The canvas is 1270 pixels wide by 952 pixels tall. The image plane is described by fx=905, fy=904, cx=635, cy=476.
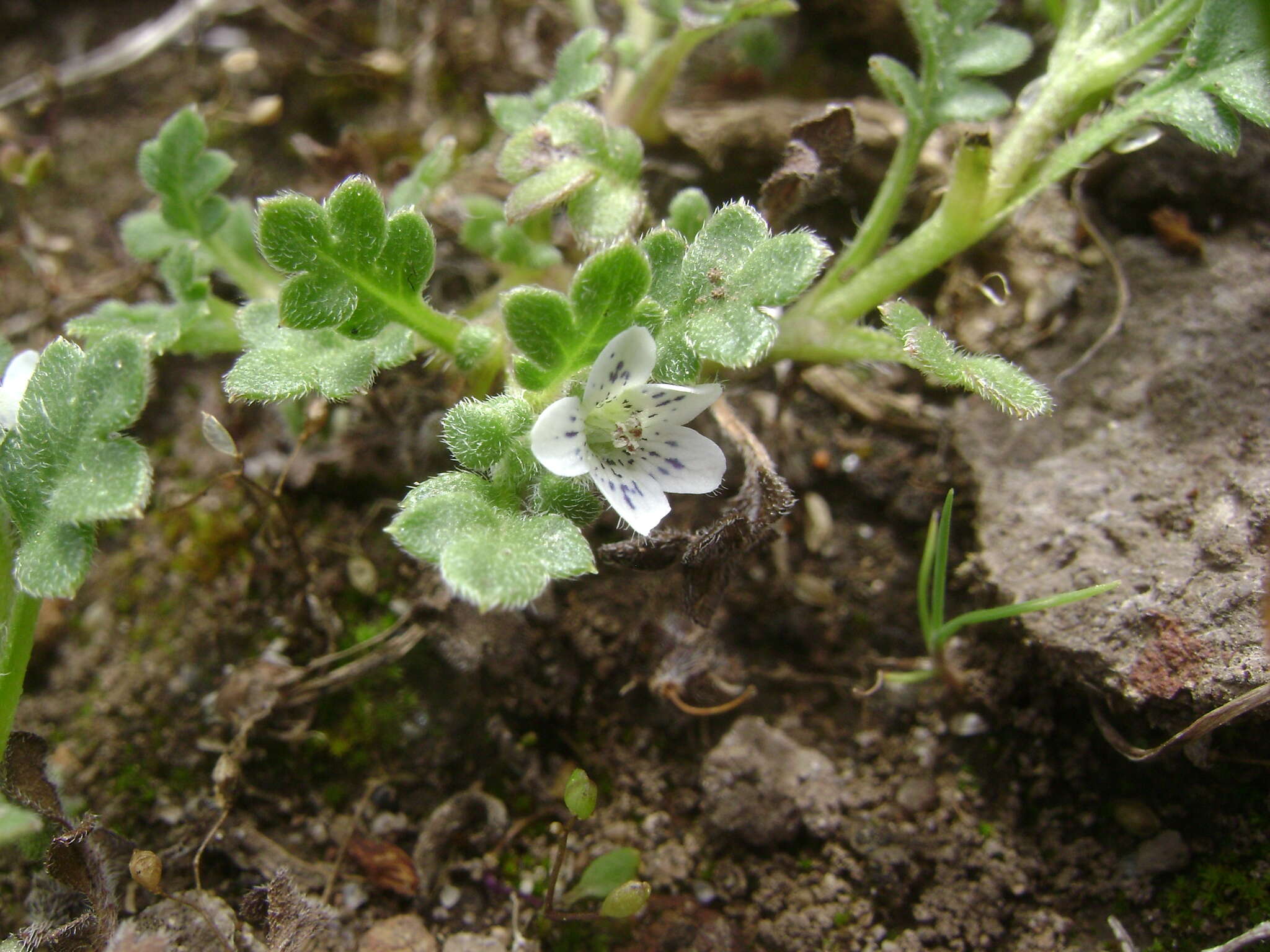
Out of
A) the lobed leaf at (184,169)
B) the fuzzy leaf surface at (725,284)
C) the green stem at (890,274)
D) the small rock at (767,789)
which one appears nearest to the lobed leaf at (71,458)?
the lobed leaf at (184,169)

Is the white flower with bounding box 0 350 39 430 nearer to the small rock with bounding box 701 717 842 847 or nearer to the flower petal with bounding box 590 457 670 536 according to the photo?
the flower petal with bounding box 590 457 670 536

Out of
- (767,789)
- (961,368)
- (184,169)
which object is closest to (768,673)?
(767,789)

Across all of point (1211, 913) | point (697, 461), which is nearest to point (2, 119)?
point (697, 461)

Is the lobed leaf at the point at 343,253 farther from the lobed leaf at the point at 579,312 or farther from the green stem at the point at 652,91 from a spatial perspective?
the green stem at the point at 652,91

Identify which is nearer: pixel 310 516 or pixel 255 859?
pixel 255 859

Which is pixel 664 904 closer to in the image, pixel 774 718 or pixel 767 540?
pixel 774 718

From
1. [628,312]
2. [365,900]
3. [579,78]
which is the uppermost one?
[579,78]

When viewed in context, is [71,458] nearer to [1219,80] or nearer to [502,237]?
[502,237]

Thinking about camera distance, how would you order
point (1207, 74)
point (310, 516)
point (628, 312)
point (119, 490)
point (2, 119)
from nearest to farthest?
point (119, 490) → point (628, 312) → point (1207, 74) → point (310, 516) → point (2, 119)
